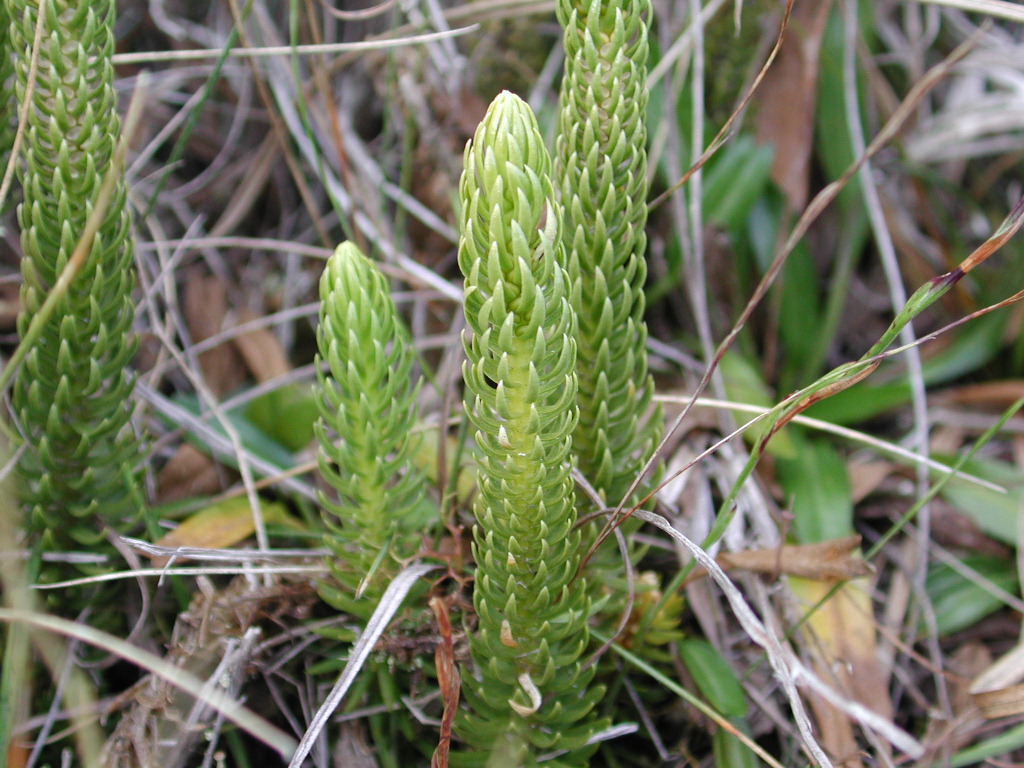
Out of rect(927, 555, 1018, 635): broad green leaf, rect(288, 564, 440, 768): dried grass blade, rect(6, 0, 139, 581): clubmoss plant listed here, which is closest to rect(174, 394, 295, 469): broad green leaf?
rect(6, 0, 139, 581): clubmoss plant

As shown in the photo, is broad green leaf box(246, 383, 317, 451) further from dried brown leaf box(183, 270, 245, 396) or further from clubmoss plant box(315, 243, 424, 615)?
clubmoss plant box(315, 243, 424, 615)

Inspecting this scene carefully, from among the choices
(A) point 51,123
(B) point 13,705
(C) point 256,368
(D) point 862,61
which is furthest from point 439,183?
(B) point 13,705

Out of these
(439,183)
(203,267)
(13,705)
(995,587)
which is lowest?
(995,587)

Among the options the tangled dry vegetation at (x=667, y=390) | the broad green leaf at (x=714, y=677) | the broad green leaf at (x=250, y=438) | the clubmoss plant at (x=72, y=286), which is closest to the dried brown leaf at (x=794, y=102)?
the tangled dry vegetation at (x=667, y=390)

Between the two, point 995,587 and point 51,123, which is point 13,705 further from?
point 995,587

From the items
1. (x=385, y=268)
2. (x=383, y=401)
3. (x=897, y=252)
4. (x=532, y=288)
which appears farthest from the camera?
(x=897, y=252)

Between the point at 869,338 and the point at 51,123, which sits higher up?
the point at 51,123
